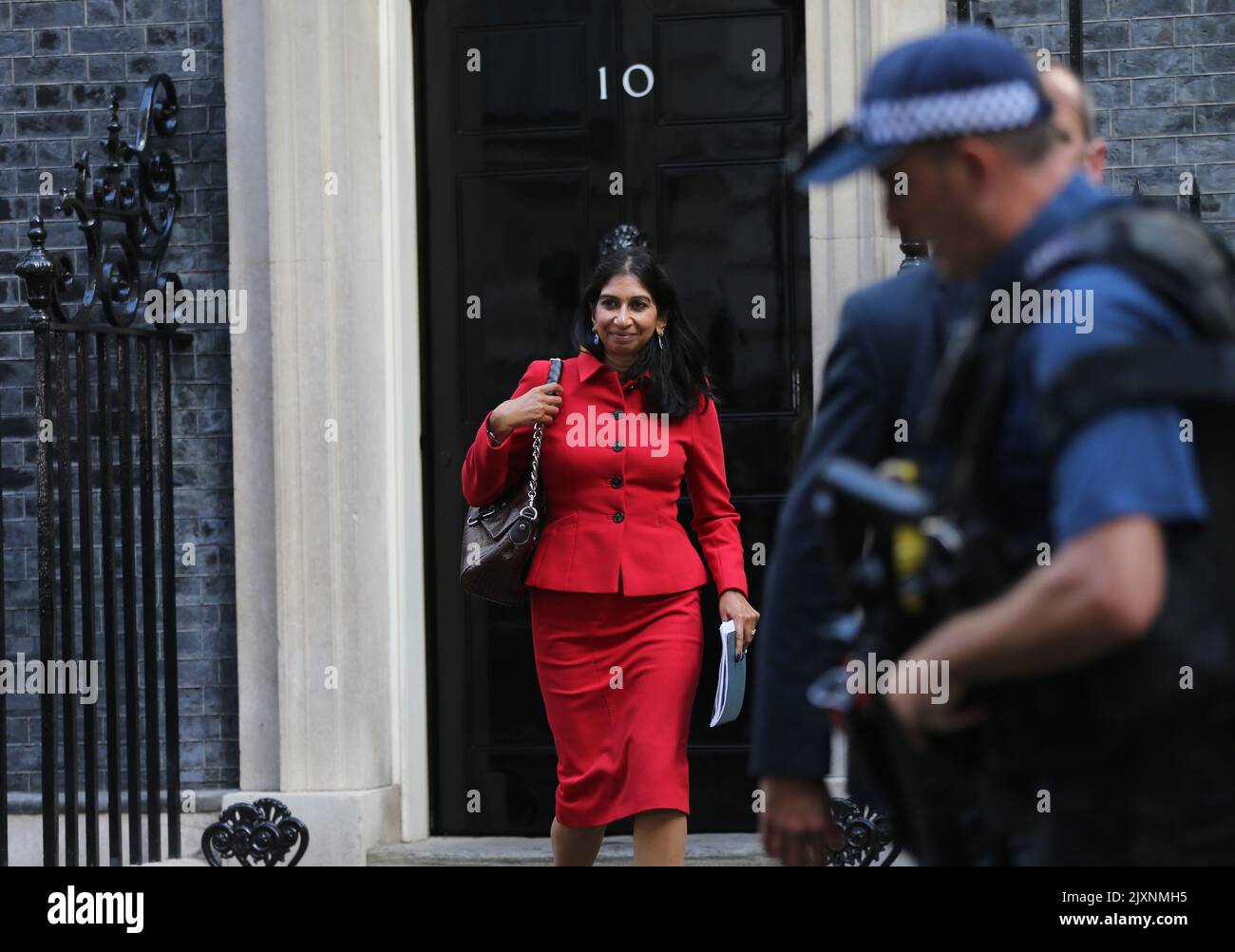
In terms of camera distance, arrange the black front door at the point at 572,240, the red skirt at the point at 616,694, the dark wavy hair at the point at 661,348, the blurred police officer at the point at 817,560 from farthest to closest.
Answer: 1. the black front door at the point at 572,240
2. the dark wavy hair at the point at 661,348
3. the red skirt at the point at 616,694
4. the blurred police officer at the point at 817,560

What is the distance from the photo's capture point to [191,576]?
7.20m

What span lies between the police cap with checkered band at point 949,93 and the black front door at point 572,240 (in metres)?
4.90

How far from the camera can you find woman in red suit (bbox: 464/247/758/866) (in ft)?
17.2

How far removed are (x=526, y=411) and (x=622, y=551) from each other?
0.50m

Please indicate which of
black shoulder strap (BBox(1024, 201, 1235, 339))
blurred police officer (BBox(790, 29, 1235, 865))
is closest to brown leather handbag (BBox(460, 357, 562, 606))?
blurred police officer (BBox(790, 29, 1235, 865))

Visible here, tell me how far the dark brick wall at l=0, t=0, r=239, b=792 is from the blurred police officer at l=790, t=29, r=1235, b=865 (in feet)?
17.3

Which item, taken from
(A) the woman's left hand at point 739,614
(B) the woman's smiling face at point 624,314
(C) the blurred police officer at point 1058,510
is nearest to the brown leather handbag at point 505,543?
(B) the woman's smiling face at point 624,314

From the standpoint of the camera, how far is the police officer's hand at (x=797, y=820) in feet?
8.30

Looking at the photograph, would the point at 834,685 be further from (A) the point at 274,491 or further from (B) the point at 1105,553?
(A) the point at 274,491

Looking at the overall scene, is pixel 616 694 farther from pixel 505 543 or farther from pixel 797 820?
pixel 797 820

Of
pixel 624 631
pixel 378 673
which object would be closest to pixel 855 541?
pixel 624 631

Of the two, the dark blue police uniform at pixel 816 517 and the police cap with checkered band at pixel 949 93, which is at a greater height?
the police cap with checkered band at pixel 949 93

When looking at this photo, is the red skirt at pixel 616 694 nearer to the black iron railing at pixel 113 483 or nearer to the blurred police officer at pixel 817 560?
the black iron railing at pixel 113 483
